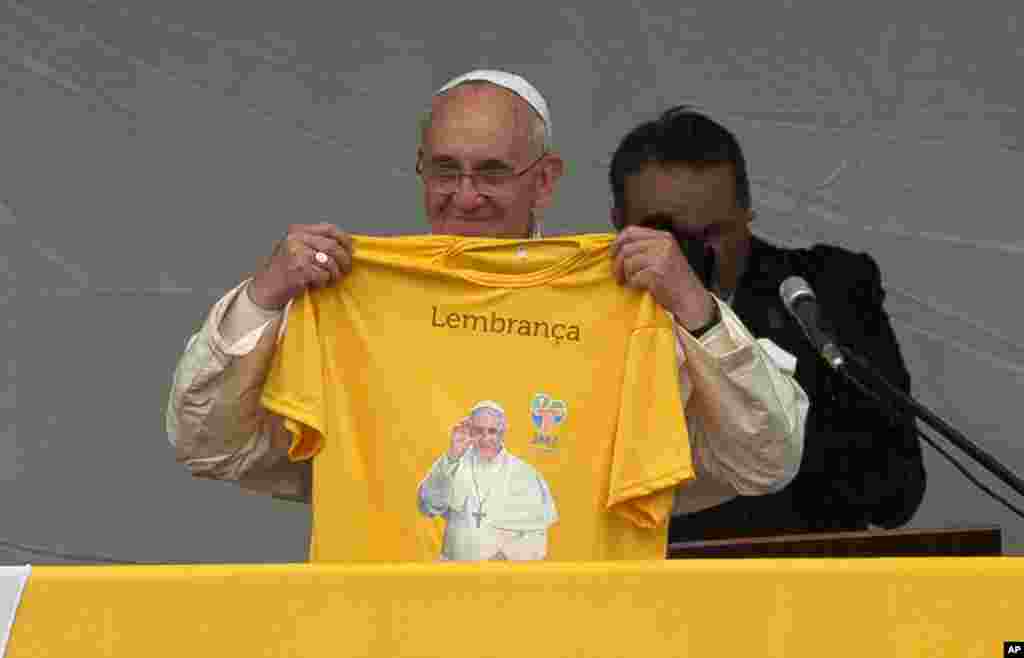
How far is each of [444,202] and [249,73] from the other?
1.37 metres

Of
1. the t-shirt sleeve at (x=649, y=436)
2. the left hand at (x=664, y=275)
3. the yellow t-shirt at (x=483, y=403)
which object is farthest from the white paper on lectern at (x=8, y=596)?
the left hand at (x=664, y=275)

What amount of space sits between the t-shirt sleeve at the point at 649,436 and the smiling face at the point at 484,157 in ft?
0.99

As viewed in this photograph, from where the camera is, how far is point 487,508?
279 cm

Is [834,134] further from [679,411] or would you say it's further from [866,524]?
[679,411]

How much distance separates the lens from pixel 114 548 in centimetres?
418

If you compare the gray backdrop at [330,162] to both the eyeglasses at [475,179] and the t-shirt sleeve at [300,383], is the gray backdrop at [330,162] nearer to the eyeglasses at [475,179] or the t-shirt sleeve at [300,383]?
the eyeglasses at [475,179]

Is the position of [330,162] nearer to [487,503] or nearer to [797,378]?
[797,378]

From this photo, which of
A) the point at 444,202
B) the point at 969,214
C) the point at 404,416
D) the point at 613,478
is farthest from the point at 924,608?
the point at 969,214

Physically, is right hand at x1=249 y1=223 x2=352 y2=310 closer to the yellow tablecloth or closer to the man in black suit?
the yellow tablecloth

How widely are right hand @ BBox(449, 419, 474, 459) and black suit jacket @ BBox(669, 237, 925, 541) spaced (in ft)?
2.95

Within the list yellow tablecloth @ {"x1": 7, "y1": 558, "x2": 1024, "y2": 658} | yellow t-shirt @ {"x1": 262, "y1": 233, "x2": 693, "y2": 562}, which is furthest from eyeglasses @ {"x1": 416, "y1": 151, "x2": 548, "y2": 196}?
yellow tablecloth @ {"x1": 7, "y1": 558, "x2": 1024, "y2": 658}

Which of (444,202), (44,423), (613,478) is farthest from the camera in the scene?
(44,423)

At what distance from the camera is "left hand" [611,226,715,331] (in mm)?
2812

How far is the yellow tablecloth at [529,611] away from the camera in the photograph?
212cm
